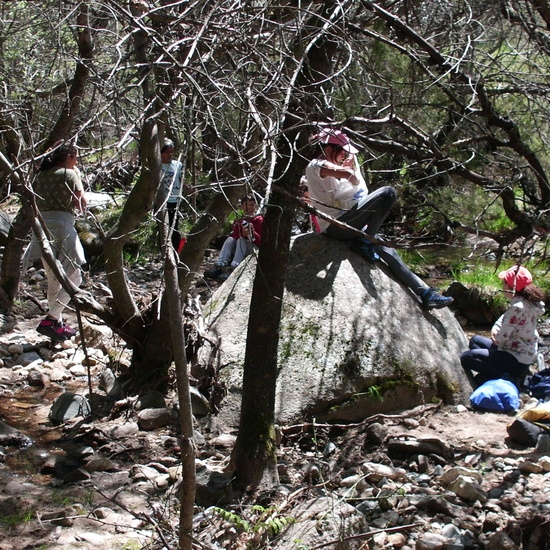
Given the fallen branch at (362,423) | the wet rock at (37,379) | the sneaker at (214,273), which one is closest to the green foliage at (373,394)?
the fallen branch at (362,423)

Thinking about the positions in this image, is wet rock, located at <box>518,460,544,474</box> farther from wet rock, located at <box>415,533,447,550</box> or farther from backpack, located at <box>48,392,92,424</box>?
backpack, located at <box>48,392,92,424</box>

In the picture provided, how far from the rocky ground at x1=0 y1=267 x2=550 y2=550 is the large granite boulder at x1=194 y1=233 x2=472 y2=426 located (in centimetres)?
19

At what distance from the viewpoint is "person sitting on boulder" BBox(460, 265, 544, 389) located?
6680 mm

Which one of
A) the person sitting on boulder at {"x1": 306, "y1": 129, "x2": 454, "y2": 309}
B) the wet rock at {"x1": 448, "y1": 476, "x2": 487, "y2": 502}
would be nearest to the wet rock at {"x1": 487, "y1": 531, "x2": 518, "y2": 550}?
the wet rock at {"x1": 448, "y1": 476, "x2": 487, "y2": 502}

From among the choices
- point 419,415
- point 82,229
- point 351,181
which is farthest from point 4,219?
point 419,415

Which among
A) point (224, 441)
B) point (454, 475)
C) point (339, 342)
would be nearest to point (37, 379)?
point (224, 441)

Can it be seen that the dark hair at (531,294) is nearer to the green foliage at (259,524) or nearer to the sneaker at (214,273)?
the green foliage at (259,524)

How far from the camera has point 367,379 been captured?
6.05 m

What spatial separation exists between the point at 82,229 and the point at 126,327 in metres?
5.96

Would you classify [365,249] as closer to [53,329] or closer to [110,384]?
[110,384]

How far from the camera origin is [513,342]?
22.2ft

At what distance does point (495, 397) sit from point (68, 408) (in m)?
3.36

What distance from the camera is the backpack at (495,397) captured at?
6320 millimetres

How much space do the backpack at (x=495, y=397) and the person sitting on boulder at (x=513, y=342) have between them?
0.30 metres
